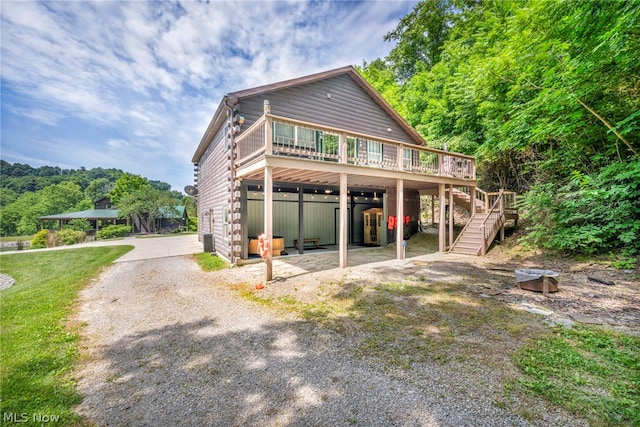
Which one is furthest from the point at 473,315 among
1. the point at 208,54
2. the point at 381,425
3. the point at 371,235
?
the point at 208,54

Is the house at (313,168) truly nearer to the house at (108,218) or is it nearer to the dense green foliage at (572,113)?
the dense green foliage at (572,113)

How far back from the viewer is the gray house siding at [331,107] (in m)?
9.22

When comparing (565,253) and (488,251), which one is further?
(488,251)

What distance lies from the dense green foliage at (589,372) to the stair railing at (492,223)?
21.3 feet

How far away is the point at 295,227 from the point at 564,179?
10.4 metres

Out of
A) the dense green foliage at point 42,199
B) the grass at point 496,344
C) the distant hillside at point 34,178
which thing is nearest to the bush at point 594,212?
the grass at point 496,344

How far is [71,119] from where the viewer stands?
2341 centimetres

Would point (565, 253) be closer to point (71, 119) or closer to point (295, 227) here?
point (295, 227)

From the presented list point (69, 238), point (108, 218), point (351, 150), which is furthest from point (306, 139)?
point (108, 218)

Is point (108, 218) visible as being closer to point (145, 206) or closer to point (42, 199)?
point (145, 206)

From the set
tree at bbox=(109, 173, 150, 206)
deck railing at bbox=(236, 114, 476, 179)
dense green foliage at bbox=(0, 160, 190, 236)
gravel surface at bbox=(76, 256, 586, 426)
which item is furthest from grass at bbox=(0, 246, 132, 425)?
tree at bbox=(109, 173, 150, 206)

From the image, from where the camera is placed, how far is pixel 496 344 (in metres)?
3.29

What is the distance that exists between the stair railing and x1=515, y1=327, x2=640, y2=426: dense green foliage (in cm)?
650

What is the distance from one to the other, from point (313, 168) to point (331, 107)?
5.24 metres
